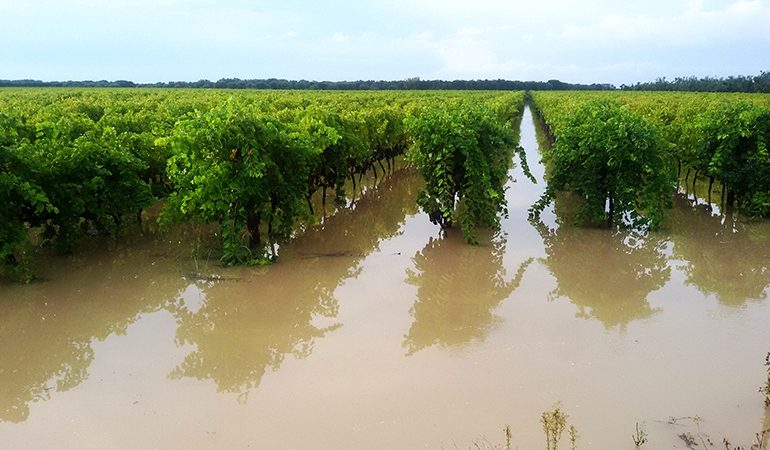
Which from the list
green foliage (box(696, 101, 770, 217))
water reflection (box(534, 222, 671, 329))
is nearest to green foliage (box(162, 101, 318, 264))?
water reflection (box(534, 222, 671, 329))

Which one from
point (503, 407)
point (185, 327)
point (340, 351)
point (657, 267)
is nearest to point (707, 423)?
point (503, 407)

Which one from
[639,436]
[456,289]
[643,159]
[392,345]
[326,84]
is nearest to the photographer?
[639,436]

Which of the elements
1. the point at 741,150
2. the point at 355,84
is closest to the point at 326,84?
the point at 355,84

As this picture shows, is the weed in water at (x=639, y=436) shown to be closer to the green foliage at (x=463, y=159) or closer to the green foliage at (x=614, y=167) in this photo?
the green foliage at (x=463, y=159)

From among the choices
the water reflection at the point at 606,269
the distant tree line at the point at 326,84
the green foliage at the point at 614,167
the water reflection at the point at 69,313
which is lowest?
the water reflection at the point at 69,313

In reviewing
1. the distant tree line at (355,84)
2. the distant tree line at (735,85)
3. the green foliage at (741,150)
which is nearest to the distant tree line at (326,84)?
the distant tree line at (355,84)

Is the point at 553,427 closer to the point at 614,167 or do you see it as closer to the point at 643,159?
the point at 614,167
